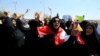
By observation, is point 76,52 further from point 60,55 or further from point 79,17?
point 79,17

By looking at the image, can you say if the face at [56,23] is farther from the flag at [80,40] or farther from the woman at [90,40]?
the woman at [90,40]

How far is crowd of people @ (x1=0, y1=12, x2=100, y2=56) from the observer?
9.12m

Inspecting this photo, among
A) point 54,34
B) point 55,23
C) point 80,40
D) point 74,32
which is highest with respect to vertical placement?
point 55,23

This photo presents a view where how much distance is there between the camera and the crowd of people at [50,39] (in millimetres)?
9125

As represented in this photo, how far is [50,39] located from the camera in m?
9.32

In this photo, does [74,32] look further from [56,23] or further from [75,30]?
[56,23]

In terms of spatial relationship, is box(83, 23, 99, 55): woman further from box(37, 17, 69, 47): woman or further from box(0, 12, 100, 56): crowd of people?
box(37, 17, 69, 47): woman

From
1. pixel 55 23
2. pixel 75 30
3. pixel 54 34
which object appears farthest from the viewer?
pixel 54 34

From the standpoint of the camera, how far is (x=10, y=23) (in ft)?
31.2

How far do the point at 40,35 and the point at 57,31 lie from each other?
0.53 metres

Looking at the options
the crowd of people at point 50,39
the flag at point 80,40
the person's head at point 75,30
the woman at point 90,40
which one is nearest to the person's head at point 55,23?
the crowd of people at point 50,39

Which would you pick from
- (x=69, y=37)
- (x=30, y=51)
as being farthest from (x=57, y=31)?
(x=30, y=51)

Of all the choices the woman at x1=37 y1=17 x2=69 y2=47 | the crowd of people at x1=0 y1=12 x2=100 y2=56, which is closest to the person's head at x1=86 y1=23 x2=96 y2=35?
the crowd of people at x1=0 y1=12 x2=100 y2=56

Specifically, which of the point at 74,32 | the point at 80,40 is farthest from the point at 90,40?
the point at 74,32
